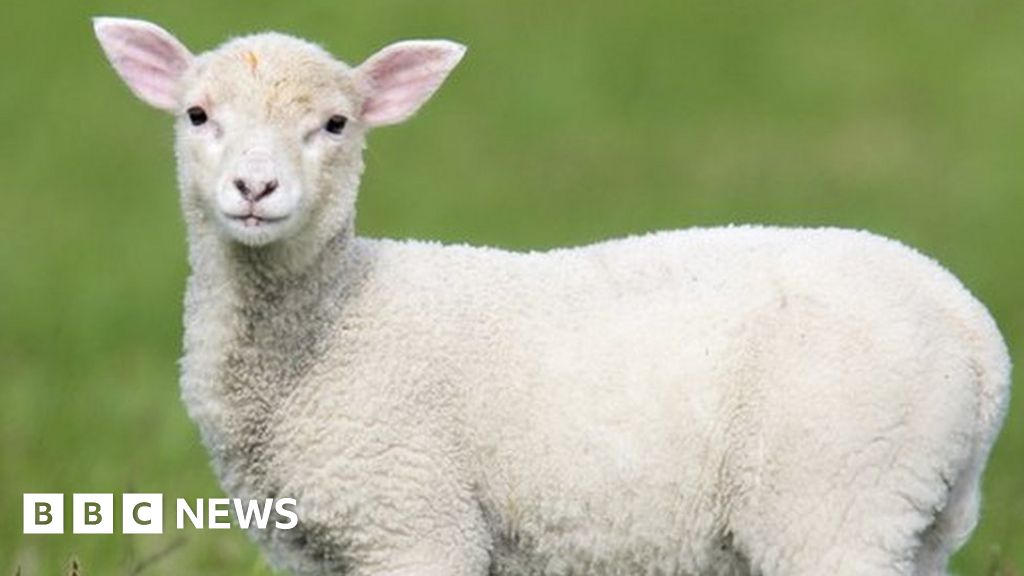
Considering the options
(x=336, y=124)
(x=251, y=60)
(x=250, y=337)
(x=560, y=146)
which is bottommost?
(x=560, y=146)

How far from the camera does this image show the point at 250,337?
695 centimetres

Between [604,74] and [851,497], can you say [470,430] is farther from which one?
[604,74]

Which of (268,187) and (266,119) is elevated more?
(266,119)

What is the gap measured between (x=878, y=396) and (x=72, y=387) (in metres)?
7.00

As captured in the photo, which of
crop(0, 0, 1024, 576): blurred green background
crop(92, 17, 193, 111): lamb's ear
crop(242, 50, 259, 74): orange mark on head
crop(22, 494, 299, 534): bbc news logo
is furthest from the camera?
crop(0, 0, 1024, 576): blurred green background

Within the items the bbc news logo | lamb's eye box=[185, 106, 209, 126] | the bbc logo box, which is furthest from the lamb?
the bbc logo box

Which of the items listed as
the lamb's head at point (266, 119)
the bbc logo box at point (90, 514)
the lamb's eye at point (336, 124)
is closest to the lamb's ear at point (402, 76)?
the lamb's head at point (266, 119)

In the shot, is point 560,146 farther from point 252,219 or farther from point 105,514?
point 252,219

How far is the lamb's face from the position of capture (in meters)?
6.62

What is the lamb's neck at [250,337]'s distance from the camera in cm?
688

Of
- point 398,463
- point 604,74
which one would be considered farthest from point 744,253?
point 604,74

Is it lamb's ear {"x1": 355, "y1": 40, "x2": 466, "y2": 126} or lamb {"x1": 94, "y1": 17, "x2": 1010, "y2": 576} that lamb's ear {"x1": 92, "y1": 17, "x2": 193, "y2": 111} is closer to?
lamb {"x1": 94, "y1": 17, "x2": 1010, "y2": 576}

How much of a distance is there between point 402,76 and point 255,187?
71 cm

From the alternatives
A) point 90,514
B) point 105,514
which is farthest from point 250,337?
point 90,514
